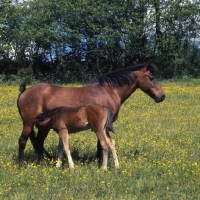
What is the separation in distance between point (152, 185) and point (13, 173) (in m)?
2.72

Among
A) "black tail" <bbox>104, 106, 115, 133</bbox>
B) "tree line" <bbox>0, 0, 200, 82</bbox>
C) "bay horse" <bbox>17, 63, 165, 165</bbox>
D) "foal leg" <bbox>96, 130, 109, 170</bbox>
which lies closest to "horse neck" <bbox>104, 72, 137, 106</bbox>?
"bay horse" <bbox>17, 63, 165, 165</bbox>

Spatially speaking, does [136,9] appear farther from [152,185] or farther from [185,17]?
[152,185]

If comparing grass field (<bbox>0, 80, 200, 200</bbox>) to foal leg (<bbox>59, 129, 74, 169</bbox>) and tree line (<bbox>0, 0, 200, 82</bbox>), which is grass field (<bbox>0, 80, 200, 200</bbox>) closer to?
foal leg (<bbox>59, 129, 74, 169</bbox>)

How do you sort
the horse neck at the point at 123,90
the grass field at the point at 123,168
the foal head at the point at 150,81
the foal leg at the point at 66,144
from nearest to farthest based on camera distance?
1. the grass field at the point at 123,168
2. the foal leg at the point at 66,144
3. the horse neck at the point at 123,90
4. the foal head at the point at 150,81

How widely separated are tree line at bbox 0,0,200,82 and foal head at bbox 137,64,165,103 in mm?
33928

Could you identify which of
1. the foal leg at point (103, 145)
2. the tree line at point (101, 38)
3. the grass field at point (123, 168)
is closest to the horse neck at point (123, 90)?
the foal leg at point (103, 145)

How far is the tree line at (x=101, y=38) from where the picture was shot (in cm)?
4425

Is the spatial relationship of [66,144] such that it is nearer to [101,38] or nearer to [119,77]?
[119,77]

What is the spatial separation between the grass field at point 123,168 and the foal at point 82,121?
0.49 m

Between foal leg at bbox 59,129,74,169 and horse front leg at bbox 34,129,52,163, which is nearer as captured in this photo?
foal leg at bbox 59,129,74,169

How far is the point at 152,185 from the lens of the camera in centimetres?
717

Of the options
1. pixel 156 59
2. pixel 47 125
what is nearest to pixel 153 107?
pixel 47 125

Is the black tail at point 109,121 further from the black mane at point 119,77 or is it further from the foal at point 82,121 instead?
the black mane at point 119,77

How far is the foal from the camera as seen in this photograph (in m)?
8.43
